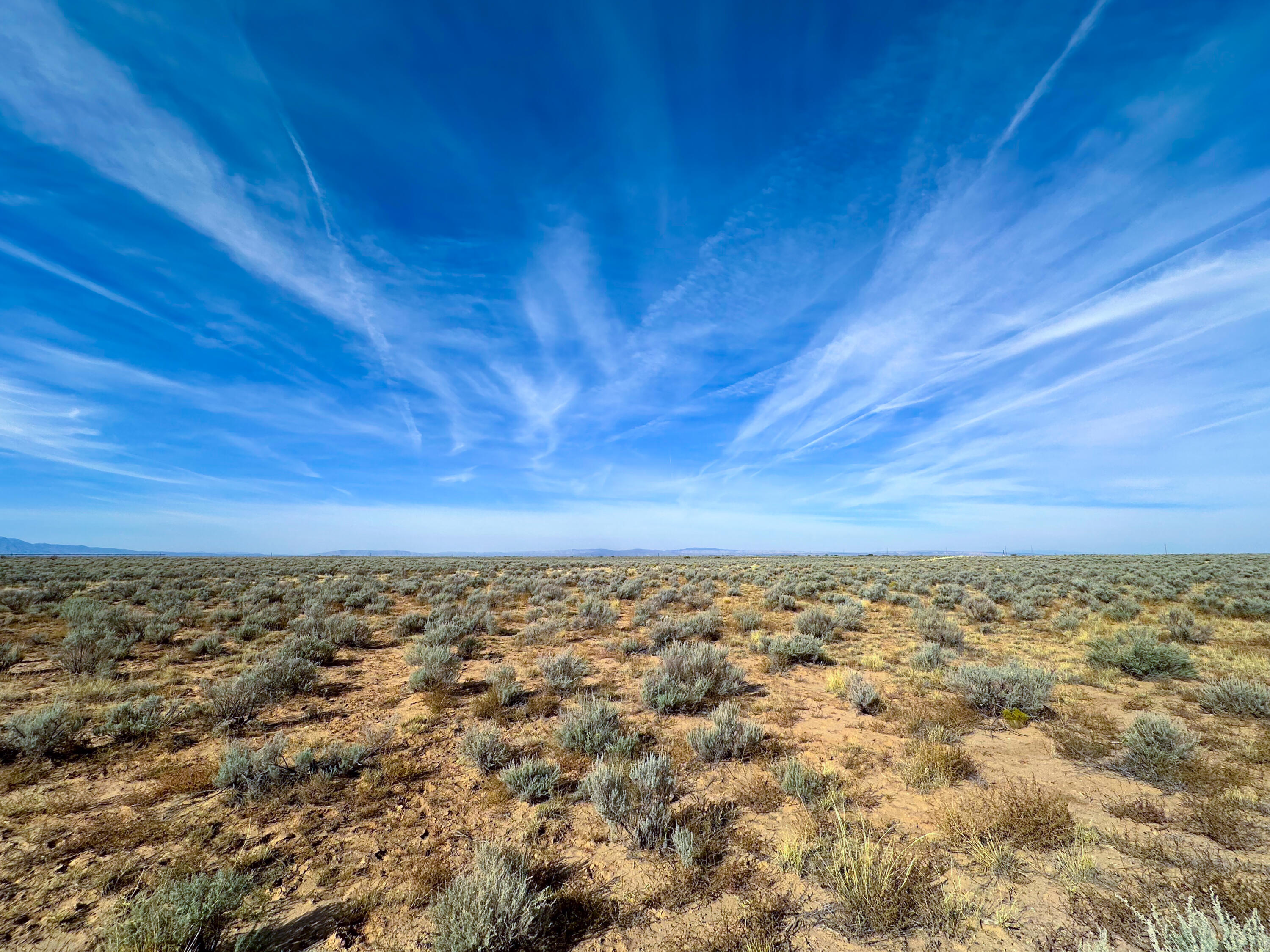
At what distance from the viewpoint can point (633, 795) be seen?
14.6 feet

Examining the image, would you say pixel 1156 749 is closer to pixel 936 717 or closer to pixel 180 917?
pixel 936 717

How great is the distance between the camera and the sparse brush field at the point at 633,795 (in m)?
3.16

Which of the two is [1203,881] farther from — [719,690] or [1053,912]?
[719,690]

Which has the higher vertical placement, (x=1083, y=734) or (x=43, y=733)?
(x=43, y=733)

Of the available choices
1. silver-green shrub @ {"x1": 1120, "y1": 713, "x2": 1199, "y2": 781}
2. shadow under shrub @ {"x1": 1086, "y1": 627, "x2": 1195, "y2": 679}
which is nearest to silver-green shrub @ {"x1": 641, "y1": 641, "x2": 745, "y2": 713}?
silver-green shrub @ {"x1": 1120, "y1": 713, "x2": 1199, "y2": 781}

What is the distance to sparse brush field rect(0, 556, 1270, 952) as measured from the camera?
3.16 m

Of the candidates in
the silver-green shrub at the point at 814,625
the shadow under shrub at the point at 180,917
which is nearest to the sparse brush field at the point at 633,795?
the shadow under shrub at the point at 180,917

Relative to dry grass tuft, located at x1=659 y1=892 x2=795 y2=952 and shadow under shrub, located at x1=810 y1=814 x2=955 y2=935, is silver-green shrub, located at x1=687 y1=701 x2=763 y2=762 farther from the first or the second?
dry grass tuft, located at x1=659 y1=892 x2=795 y2=952

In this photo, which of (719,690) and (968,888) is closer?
(968,888)

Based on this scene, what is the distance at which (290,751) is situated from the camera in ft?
18.6

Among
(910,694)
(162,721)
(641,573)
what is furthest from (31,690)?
(641,573)

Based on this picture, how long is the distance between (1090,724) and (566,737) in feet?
22.9

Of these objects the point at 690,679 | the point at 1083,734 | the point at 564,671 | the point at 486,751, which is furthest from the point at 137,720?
the point at 1083,734

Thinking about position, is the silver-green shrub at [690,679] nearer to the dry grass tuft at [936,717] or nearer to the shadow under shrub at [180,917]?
the dry grass tuft at [936,717]
